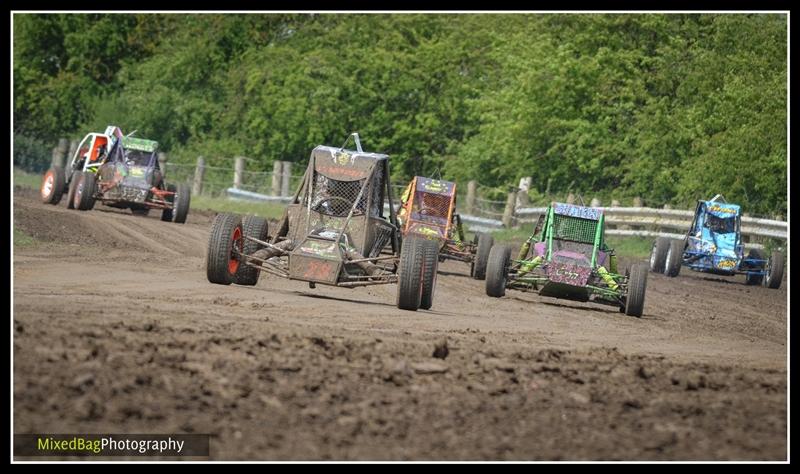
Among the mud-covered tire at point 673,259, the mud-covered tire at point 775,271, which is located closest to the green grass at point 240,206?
the mud-covered tire at point 673,259

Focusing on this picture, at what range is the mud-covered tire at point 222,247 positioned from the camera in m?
15.8

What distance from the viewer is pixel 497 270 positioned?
1864 cm

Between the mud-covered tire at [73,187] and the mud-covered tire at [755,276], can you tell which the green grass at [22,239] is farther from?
the mud-covered tire at [755,276]

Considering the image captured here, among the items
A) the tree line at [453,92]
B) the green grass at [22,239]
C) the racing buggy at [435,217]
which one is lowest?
the green grass at [22,239]

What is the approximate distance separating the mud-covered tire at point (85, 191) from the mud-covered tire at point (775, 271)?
1393 cm

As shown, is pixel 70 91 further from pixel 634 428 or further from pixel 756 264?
pixel 634 428

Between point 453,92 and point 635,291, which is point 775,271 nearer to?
point 635,291

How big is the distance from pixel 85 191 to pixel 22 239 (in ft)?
28.5

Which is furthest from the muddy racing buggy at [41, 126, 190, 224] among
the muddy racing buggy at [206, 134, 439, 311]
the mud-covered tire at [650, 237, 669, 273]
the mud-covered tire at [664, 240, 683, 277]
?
the muddy racing buggy at [206, 134, 439, 311]

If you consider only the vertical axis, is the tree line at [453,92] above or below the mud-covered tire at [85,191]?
above

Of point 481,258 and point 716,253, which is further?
point 716,253

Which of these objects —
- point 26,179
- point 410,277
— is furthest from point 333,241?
point 26,179

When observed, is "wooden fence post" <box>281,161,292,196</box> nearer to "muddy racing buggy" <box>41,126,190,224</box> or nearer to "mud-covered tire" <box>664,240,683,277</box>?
"muddy racing buggy" <box>41,126,190,224</box>

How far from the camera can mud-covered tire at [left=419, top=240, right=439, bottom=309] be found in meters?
15.4
